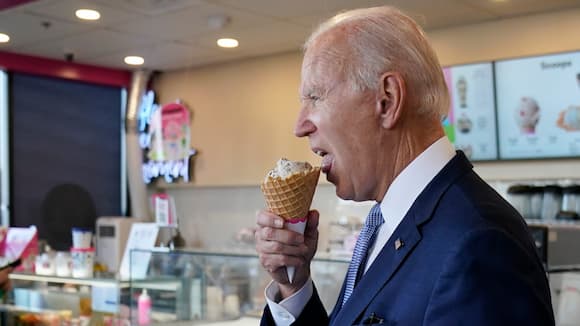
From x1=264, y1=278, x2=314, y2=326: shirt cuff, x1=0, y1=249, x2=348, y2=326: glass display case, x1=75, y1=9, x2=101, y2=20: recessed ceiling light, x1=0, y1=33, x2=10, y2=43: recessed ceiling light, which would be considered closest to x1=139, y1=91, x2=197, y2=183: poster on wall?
x1=0, y1=33, x2=10, y2=43: recessed ceiling light

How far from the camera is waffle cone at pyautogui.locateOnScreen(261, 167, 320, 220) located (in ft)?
5.21

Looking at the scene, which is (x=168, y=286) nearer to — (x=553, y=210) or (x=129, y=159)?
(x=553, y=210)

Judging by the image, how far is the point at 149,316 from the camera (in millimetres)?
3443

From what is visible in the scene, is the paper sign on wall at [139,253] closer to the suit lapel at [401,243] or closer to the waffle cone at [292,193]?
the waffle cone at [292,193]

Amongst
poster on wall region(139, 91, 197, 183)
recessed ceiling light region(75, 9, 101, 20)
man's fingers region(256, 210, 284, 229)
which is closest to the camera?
man's fingers region(256, 210, 284, 229)

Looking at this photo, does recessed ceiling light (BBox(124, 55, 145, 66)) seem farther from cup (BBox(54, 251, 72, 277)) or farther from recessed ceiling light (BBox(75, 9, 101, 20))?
cup (BBox(54, 251, 72, 277))

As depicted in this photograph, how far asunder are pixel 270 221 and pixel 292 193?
9 centimetres

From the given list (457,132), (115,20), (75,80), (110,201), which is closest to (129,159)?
(110,201)

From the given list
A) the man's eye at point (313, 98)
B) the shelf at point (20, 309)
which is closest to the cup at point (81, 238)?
the shelf at point (20, 309)

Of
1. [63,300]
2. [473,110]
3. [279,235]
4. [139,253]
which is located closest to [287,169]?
[279,235]

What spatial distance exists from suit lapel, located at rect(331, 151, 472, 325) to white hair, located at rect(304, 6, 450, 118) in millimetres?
129

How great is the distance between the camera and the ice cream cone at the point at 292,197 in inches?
62.5

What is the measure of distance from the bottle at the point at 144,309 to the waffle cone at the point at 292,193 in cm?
200

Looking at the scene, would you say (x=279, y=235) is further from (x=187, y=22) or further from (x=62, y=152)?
(x=62, y=152)
